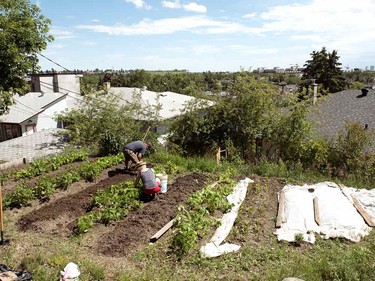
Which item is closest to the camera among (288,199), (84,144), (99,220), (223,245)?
(223,245)

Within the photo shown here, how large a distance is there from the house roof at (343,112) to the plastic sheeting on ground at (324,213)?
7854mm

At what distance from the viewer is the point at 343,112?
57.4ft

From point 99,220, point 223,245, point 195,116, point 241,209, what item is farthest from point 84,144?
point 223,245

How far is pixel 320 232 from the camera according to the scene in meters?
5.79

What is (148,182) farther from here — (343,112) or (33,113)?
(33,113)

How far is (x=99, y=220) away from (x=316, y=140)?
8615mm

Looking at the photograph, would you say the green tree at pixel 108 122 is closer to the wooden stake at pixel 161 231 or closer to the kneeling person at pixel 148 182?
the kneeling person at pixel 148 182

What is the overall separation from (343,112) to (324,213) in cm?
1292

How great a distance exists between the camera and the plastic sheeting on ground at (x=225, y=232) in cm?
512

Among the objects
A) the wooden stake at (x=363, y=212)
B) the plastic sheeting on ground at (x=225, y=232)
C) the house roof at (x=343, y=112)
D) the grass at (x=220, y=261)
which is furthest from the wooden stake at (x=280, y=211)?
the house roof at (x=343, y=112)

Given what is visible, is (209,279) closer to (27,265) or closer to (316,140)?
(27,265)

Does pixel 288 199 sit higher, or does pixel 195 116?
pixel 195 116

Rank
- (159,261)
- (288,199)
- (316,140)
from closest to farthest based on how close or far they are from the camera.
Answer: (159,261) < (288,199) < (316,140)

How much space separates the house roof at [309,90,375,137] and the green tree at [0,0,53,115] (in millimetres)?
12090
